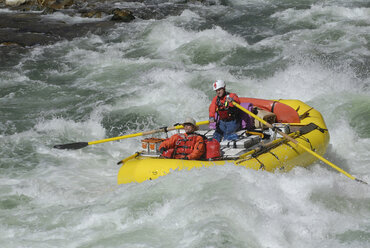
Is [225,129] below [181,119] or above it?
above

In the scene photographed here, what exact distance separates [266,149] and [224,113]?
0.93 m

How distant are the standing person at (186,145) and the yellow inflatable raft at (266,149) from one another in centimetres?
16

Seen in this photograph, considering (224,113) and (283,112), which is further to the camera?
(283,112)

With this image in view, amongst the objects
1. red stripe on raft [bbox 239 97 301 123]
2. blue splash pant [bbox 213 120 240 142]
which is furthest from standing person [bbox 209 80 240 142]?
red stripe on raft [bbox 239 97 301 123]

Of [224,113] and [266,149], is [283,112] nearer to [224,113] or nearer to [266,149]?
[224,113]

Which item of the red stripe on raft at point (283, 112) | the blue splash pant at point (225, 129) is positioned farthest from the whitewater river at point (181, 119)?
the blue splash pant at point (225, 129)

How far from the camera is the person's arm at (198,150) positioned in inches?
275

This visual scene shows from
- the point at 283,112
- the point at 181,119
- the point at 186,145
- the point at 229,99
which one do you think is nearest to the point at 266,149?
the point at 229,99

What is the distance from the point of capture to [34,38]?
16.0 m

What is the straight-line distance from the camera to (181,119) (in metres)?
10.3

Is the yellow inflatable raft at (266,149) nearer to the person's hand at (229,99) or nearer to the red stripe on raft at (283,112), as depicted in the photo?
the red stripe on raft at (283,112)

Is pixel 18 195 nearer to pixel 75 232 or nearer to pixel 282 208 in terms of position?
pixel 75 232

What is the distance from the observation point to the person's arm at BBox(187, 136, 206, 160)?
699 centimetres

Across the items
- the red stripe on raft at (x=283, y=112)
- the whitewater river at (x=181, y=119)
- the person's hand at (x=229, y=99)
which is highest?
the person's hand at (x=229, y=99)
